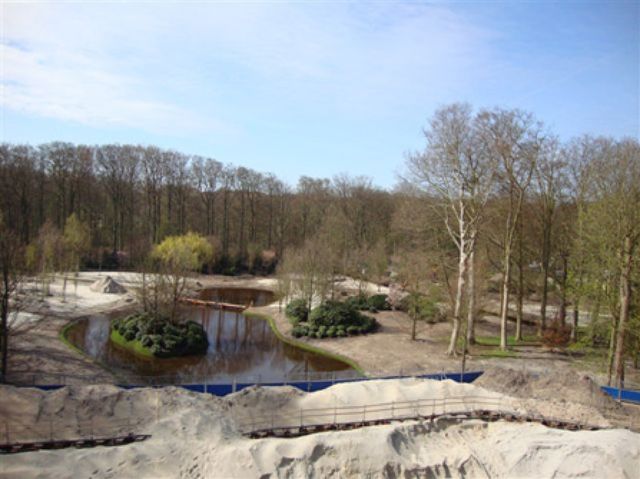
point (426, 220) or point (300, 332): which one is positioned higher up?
point (426, 220)

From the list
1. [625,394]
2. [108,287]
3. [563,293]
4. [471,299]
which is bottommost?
[625,394]

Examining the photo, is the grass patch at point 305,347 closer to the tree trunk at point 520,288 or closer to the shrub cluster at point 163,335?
the shrub cluster at point 163,335

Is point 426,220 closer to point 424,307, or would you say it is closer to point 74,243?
point 424,307

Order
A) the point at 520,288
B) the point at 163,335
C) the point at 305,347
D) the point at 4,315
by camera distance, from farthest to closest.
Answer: the point at 520,288, the point at 305,347, the point at 163,335, the point at 4,315

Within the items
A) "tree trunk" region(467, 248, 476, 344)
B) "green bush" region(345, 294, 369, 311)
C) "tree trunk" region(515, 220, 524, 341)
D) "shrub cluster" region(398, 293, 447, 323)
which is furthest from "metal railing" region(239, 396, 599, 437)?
"green bush" region(345, 294, 369, 311)

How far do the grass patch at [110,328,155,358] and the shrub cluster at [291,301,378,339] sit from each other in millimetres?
8521

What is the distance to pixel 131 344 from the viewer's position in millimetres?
24984

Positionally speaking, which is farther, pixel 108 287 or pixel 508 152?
pixel 108 287

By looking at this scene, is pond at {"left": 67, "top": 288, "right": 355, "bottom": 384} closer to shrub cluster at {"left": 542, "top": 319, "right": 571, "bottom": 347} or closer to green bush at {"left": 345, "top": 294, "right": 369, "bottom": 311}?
green bush at {"left": 345, "top": 294, "right": 369, "bottom": 311}

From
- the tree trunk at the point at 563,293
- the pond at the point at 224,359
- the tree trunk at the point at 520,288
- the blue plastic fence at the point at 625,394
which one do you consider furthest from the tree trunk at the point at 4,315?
the tree trunk at the point at 563,293

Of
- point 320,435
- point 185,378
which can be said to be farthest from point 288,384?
point 185,378

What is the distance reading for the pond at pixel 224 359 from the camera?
21.7 metres

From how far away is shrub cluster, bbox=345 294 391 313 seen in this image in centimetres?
3441

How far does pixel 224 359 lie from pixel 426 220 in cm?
1717
